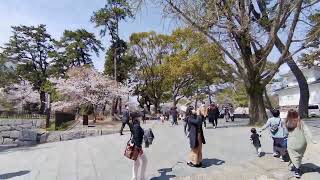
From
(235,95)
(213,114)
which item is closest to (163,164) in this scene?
(213,114)

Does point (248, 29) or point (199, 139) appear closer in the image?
point (199, 139)

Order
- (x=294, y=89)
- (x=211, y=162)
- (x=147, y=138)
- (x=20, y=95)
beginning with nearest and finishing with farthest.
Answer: (x=147, y=138), (x=211, y=162), (x=20, y=95), (x=294, y=89)

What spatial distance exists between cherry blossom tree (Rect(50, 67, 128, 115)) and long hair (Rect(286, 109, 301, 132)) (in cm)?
2937

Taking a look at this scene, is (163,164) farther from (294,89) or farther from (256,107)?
(294,89)

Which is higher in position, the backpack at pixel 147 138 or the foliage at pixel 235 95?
the foliage at pixel 235 95

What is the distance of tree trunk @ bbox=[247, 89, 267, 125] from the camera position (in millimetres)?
20031

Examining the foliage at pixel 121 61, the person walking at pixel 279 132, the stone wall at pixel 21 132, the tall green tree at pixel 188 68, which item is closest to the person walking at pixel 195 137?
the person walking at pixel 279 132

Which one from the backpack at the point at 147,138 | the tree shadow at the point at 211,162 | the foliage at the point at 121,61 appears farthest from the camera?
the foliage at the point at 121,61

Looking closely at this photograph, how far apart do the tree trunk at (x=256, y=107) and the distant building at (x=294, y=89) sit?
2388 cm

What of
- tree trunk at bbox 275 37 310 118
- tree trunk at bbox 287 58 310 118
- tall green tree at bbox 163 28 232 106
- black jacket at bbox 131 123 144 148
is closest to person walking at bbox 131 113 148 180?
black jacket at bbox 131 123 144 148

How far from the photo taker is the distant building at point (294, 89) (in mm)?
44281

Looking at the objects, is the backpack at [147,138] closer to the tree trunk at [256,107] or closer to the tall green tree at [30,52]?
the tree trunk at [256,107]

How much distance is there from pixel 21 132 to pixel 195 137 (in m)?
16.3

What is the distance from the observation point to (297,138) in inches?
299
